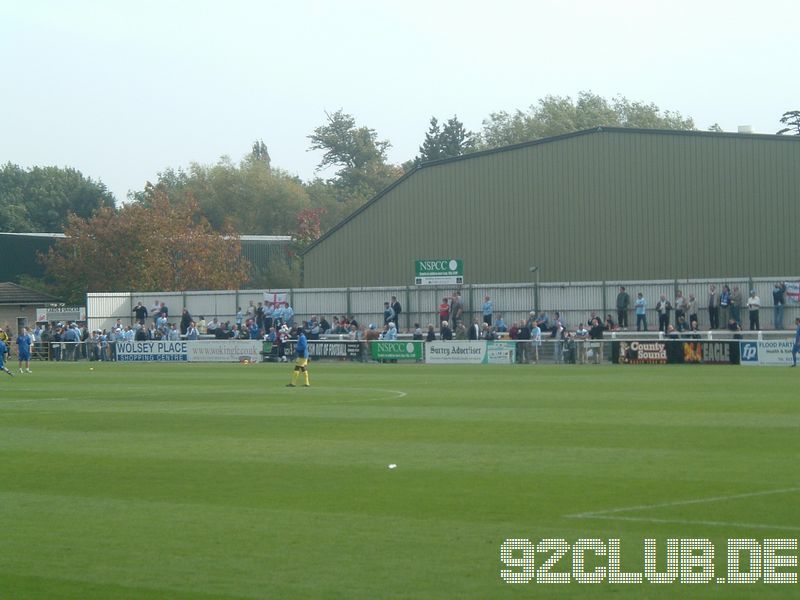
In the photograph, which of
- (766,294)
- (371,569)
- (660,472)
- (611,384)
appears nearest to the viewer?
(371,569)

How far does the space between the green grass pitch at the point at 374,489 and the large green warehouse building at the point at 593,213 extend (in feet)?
90.8

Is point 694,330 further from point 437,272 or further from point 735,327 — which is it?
point 437,272

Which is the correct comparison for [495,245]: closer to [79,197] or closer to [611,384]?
[611,384]

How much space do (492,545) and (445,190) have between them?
53149mm

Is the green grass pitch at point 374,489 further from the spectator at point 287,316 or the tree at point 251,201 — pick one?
the tree at point 251,201

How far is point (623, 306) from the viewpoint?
49688 mm

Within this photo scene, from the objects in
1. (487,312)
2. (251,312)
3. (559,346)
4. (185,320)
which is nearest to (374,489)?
(559,346)

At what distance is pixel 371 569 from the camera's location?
9695 millimetres

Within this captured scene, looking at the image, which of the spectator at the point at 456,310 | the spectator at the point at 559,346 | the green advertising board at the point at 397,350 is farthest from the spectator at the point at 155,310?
the spectator at the point at 559,346

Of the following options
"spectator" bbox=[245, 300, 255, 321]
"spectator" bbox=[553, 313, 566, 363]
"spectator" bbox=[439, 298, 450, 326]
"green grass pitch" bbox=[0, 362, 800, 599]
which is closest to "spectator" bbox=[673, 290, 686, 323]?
"spectator" bbox=[553, 313, 566, 363]

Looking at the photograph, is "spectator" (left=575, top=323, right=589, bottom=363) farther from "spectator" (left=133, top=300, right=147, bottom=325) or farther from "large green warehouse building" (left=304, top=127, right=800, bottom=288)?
"spectator" (left=133, top=300, right=147, bottom=325)

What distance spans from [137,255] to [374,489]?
232 feet

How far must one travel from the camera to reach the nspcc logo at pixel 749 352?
4116cm

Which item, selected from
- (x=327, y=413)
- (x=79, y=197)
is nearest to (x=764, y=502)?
(x=327, y=413)
